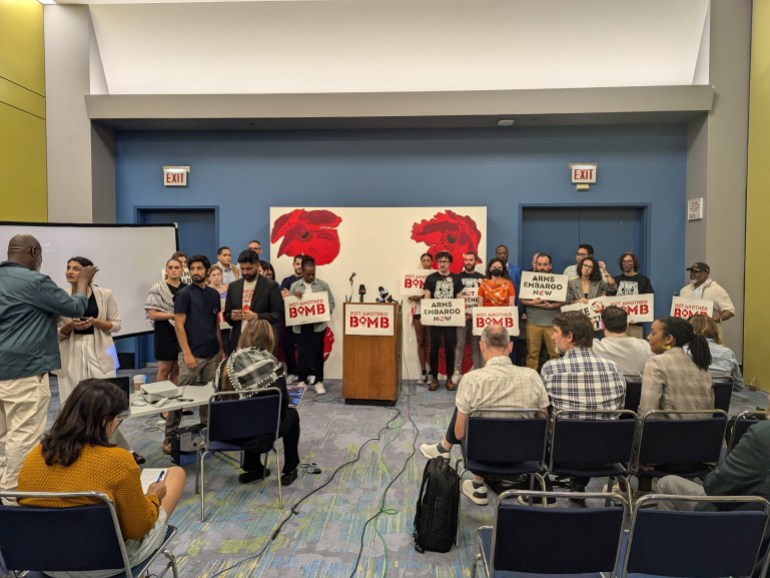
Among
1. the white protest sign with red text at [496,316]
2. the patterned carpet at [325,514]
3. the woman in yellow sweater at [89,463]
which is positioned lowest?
the patterned carpet at [325,514]

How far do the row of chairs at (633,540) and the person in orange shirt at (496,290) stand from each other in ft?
14.3

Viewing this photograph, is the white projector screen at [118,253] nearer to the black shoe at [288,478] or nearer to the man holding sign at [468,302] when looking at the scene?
the black shoe at [288,478]

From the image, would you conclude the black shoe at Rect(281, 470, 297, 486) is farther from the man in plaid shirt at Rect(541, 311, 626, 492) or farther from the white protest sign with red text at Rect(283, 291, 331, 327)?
the white protest sign with red text at Rect(283, 291, 331, 327)

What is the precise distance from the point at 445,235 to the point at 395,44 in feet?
9.27

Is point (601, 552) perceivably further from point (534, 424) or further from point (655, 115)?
point (655, 115)

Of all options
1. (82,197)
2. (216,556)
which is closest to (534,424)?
(216,556)

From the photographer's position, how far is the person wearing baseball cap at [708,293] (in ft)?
19.8

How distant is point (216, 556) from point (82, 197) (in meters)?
6.23

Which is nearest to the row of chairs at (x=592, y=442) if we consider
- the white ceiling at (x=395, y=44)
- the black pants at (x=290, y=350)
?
the black pants at (x=290, y=350)

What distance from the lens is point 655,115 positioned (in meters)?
6.85

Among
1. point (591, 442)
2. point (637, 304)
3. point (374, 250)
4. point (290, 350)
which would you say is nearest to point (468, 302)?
point (374, 250)

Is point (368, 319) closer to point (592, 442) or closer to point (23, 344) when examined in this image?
point (592, 442)

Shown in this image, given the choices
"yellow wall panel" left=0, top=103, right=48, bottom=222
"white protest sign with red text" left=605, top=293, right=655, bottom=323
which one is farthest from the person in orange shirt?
"yellow wall panel" left=0, top=103, right=48, bottom=222

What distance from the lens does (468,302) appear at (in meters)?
6.38
